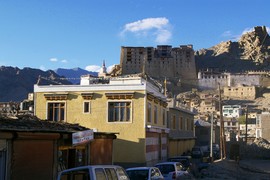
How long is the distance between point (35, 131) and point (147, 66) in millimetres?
141404

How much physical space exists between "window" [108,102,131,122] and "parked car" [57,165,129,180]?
1922 centimetres

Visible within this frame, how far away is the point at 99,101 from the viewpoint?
3284cm

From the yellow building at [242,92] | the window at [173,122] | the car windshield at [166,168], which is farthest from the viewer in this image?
the yellow building at [242,92]

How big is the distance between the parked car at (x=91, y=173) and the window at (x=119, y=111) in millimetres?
19215

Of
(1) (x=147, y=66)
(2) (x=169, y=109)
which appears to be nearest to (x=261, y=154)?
(2) (x=169, y=109)

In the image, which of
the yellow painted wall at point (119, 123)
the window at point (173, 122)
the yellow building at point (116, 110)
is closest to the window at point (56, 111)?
the yellow building at point (116, 110)

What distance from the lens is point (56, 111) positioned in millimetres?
34312

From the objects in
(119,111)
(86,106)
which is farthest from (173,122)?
(86,106)

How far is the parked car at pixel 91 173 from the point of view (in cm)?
1181

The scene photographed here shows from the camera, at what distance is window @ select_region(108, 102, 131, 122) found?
3244cm

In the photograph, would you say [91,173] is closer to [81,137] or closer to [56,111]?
[81,137]

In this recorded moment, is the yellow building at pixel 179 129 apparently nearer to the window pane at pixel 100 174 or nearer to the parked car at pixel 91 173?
the parked car at pixel 91 173

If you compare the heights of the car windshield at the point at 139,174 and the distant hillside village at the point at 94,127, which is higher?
the distant hillside village at the point at 94,127

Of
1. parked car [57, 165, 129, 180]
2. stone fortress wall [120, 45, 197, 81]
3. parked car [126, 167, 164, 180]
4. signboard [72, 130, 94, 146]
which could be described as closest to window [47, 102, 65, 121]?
signboard [72, 130, 94, 146]
